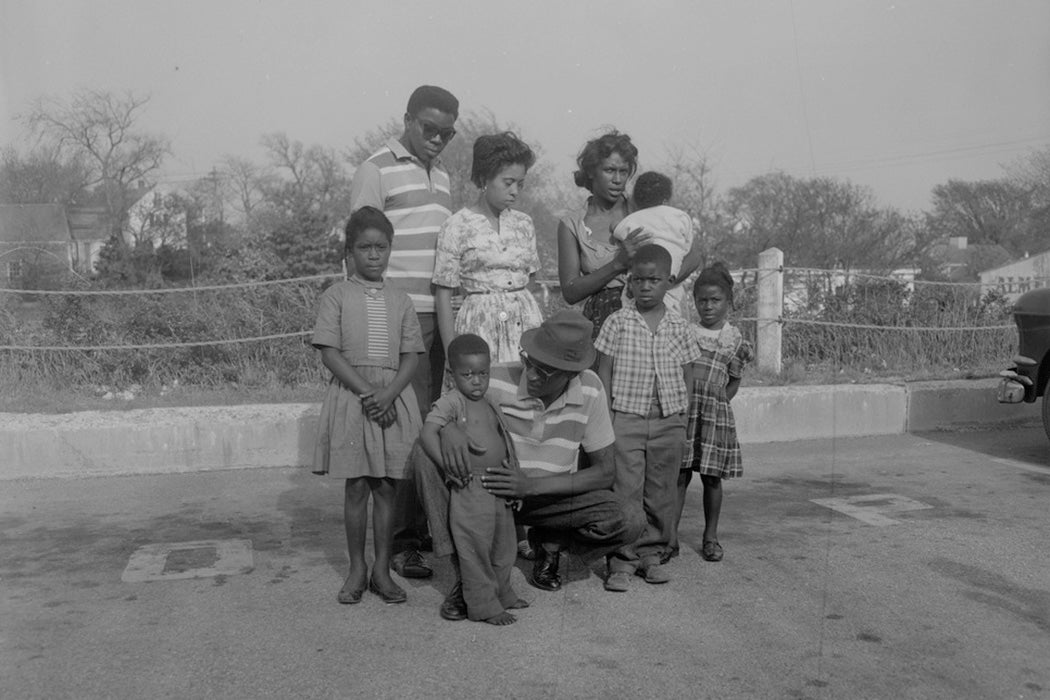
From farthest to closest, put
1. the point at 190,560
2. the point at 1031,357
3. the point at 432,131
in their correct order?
the point at 1031,357, the point at 190,560, the point at 432,131

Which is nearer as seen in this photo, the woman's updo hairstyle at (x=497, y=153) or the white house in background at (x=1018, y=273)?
the woman's updo hairstyle at (x=497, y=153)

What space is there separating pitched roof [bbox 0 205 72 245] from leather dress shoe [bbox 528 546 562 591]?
575 inches

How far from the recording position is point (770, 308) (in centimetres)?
895

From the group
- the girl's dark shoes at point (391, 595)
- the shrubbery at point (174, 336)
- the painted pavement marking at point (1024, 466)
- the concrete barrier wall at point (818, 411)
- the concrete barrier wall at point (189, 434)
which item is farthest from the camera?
the shrubbery at point (174, 336)

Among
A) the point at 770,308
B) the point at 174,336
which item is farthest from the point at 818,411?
the point at 174,336

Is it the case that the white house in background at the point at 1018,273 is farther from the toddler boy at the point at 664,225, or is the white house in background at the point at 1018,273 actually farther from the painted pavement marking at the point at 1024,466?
the toddler boy at the point at 664,225

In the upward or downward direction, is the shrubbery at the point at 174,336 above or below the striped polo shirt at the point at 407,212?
below

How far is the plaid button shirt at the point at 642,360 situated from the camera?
174 inches

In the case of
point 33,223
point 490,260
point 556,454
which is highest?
point 33,223

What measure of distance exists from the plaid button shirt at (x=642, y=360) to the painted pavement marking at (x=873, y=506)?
5.06ft

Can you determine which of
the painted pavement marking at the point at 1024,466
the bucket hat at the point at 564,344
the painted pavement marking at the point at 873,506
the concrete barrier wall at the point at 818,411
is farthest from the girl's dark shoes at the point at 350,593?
the painted pavement marking at the point at 1024,466

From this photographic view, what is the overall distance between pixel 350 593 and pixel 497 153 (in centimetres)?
186

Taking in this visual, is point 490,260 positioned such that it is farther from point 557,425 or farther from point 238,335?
point 238,335

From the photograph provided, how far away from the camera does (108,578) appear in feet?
14.7
